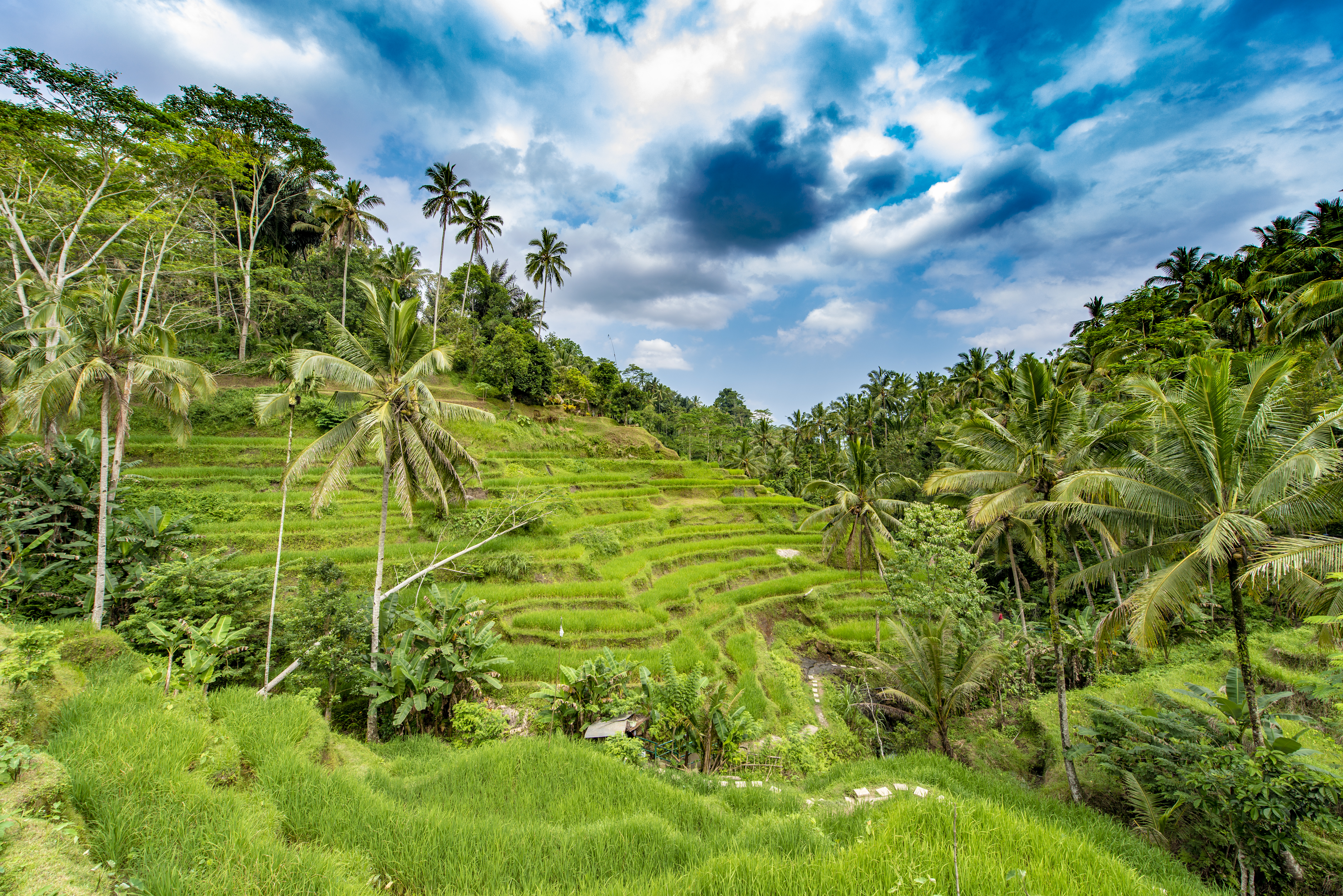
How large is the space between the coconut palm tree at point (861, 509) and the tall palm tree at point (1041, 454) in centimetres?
692

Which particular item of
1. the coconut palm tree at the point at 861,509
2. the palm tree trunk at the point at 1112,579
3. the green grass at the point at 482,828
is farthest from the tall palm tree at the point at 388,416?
the palm tree trunk at the point at 1112,579

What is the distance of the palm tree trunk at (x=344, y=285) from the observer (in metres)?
28.9

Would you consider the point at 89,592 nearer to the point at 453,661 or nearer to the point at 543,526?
the point at 453,661

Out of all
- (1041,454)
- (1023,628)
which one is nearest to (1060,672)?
(1041,454)

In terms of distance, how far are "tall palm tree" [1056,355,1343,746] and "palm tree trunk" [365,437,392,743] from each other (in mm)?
13979

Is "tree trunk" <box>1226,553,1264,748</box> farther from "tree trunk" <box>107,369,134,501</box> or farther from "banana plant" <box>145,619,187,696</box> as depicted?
"tree trunk" <box>107,369,134,501</box>

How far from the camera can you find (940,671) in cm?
1138

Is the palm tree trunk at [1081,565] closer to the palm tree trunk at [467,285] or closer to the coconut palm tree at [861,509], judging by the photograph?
the coconut palm tree at [861,509]

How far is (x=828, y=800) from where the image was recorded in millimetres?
7391

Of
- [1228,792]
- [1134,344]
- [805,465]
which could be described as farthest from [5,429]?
[805,465]

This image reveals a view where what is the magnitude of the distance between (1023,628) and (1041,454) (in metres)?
9.62

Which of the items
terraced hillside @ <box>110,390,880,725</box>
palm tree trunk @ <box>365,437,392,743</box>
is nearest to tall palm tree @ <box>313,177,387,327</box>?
terraced hillside @ <box>110,390,880,725</box>

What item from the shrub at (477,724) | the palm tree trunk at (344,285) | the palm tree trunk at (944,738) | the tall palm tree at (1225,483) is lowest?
the palm tree trunk at (944,738)

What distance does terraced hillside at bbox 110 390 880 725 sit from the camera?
1434cm
